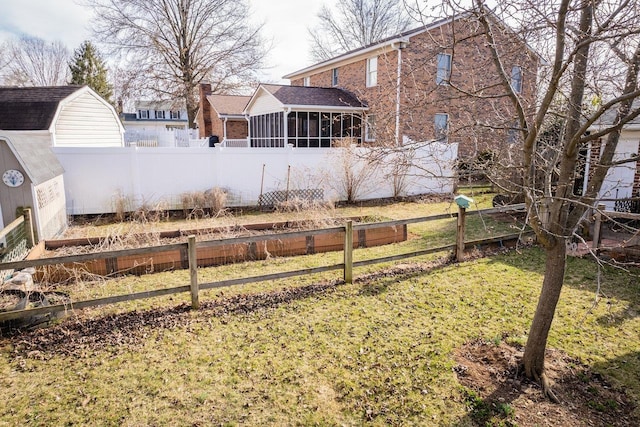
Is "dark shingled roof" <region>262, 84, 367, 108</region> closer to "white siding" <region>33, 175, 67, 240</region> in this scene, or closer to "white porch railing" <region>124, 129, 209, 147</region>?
"white porch railing" <region>124, 129, 209, 147</region>

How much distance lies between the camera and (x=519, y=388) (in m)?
3.64

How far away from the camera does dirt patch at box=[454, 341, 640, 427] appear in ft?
10.7

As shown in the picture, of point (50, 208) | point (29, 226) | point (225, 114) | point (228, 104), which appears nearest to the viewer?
point (29, 226)

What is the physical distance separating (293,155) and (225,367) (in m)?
9.73

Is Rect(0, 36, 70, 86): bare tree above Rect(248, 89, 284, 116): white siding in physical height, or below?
above

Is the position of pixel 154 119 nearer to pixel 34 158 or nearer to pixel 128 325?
pixel 34 158

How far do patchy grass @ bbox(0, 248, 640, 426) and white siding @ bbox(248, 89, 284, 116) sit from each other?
49.1 ft

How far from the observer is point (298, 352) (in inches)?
166

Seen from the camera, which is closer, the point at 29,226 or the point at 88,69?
the point at 29,226

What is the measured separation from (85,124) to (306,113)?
9.81 m

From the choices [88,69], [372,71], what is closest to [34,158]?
[372,71]

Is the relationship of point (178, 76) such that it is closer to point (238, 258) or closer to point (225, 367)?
point (238, 258)

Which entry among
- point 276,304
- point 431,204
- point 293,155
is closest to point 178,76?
point 293,155

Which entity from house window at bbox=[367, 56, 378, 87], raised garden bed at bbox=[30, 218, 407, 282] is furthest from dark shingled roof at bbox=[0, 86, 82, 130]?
house window at bbox=[367, 56, 378, 87]
